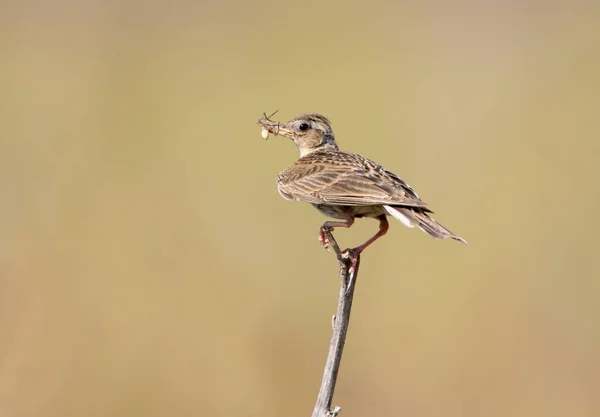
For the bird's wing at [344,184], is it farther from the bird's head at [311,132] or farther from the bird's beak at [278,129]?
the bird's beak at [278,129]

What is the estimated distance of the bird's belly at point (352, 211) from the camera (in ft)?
18.6

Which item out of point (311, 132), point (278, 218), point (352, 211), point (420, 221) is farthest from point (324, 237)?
point (278, 218)

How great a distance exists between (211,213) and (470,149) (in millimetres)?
4068

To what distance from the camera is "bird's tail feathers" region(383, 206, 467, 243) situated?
4.84 m

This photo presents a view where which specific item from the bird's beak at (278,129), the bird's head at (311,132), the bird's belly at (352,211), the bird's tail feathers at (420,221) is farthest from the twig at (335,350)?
→ the bird's beak at (278,129)

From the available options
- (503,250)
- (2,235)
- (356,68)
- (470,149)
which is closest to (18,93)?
(2,235)

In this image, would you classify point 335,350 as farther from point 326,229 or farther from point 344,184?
point 344,184

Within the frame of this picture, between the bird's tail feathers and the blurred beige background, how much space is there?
3124mm

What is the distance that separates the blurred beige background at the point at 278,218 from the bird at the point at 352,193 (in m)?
2.50

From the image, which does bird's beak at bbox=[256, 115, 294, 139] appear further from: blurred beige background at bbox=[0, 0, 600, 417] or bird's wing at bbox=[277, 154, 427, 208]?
blurred beige background at bbox=[0, 0, 600, 417]

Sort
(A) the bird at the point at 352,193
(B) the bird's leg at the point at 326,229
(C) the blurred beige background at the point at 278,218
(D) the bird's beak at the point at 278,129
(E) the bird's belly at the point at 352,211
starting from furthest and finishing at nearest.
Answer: (C) the blurred beige background at the point at 278,218 < (D) the bird's beak at the point at 278,129 < (E) the bird's belly at the point at 352,211 < (B) the bird's leg at the point at 326,229 < (A) the bird at the point at 352,193

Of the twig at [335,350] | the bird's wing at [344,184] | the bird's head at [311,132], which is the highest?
the bird's head at [311,132]

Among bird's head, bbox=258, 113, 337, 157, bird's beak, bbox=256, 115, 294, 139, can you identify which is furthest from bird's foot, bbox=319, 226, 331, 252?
bird's beak, bbox=256, 115, 294, 139

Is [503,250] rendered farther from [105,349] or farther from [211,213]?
[105,349]
